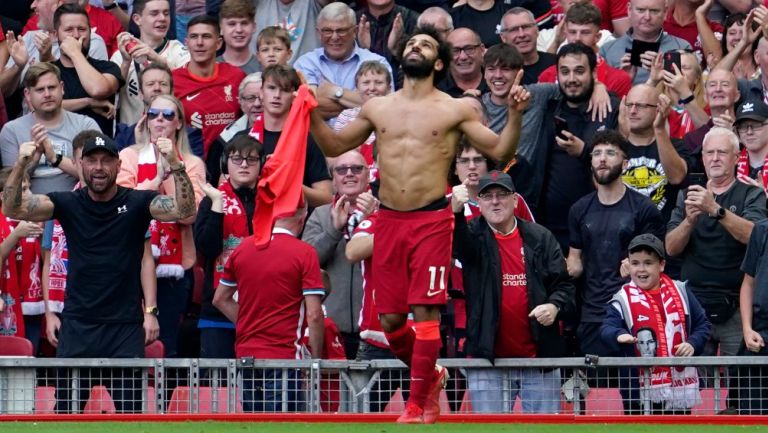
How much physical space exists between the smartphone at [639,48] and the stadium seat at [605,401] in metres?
5.58

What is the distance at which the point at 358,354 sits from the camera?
11.8m

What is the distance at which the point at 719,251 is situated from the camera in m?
12.4

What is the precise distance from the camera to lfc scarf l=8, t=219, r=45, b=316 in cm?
1270

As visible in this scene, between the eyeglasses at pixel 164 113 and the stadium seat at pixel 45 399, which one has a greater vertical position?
the eyeglasses at pixel 164 113

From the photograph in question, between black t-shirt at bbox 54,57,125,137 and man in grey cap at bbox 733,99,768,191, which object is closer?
man in grey cap at bbox 733,99,768,191

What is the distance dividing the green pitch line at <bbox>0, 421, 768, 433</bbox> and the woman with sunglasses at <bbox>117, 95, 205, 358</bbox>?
9.16 ft

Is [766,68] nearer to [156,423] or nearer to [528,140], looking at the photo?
[528,140]

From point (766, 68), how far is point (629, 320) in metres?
4.14

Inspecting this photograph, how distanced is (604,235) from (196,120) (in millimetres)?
4165

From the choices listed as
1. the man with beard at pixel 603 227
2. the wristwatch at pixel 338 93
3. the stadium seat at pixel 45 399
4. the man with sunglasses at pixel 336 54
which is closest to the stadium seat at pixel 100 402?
the stadium seat at pixel 45 399

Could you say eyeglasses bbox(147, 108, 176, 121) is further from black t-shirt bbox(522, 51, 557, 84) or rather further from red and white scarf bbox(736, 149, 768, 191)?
red and white scarf bbox(736, 149, 768, 191)

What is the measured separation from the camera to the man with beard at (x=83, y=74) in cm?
1451

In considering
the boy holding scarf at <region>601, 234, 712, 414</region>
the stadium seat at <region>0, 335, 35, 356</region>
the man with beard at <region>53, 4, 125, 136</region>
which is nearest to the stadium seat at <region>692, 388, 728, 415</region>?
the boy holding scarf at <region>601, 234, 712, 414</region>

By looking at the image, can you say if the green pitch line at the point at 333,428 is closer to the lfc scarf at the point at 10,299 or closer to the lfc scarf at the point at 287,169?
the lfc scarf at the point at 287,169
